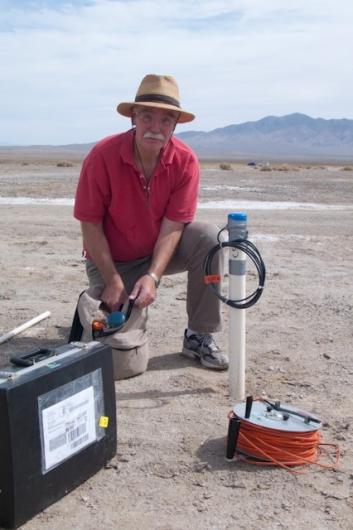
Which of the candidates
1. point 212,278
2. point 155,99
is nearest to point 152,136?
point 155,99

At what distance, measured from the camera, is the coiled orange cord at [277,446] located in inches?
111

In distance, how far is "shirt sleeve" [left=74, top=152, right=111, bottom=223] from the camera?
12.9ft

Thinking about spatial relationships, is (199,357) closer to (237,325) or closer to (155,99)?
(237,325)

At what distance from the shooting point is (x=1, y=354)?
4.14 metres

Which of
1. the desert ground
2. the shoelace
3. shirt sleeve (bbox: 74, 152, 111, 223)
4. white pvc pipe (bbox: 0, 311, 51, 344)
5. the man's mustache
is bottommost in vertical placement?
the desert ground

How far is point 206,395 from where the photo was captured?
3.58m

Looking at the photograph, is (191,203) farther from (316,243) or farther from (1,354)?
(316,243)

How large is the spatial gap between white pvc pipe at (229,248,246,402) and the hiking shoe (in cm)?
43

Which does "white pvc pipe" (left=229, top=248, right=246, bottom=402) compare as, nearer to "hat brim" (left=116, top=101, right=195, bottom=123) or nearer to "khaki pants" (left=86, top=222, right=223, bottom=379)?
"khaki pants" (left=86, top=222, right=223, bottom=379)

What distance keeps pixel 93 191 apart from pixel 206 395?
1.29 metres

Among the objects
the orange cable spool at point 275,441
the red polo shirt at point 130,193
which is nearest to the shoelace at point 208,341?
the red polo shirt at point 130,193

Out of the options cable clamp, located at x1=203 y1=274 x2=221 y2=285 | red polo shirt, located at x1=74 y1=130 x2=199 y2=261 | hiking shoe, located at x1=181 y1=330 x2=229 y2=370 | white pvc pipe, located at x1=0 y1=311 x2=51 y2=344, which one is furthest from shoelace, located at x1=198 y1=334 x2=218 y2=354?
white pvc pipe, located at x1=0 y1=311 x2=51 y2=344

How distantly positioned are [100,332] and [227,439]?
1.10m

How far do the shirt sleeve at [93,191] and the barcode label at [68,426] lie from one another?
4.83 feet
